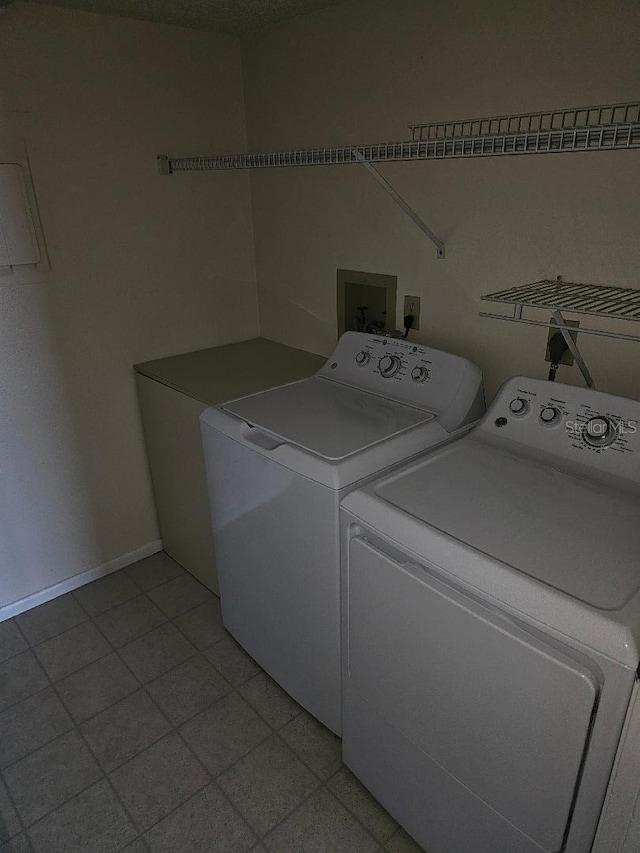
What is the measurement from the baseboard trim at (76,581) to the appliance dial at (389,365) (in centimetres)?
149

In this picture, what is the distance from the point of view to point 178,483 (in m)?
2.37

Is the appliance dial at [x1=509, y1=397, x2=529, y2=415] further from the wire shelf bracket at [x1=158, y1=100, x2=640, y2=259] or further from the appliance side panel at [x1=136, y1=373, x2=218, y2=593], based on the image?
the appliance side panel at [x1=136, y1=373, x2=218, y2=593]

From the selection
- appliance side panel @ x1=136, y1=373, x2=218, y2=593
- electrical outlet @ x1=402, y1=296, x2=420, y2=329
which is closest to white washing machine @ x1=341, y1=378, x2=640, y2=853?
electrical outlet @ x1=402, y1=296, x2=420, y2=329

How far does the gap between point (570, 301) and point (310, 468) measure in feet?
2.54

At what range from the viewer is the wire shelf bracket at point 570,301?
1.30 meters

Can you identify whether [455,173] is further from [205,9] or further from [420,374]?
[205,9]

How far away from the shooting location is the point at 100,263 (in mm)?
2215

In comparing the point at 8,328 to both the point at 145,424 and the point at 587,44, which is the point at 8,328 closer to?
the point at 145,424

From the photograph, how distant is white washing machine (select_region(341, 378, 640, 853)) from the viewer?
0.98 m

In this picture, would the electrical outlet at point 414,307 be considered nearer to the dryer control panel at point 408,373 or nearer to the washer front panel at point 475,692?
the dryer control panel at point 408,373

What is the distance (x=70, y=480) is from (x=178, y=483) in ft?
1.48

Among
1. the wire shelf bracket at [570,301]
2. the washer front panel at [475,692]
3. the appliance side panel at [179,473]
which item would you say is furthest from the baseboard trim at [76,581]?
the wire shelf bracket at [570,301]

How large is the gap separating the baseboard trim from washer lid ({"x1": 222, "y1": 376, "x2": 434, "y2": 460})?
1.18 m

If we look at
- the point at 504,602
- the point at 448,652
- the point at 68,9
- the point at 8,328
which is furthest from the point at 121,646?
the point at 68,9
